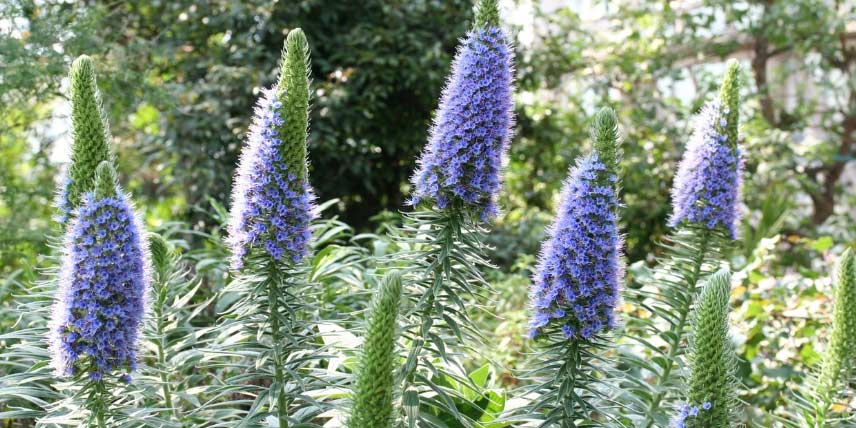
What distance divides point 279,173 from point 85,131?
63cm

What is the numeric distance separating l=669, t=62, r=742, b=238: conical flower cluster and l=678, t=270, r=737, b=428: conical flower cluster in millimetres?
1084

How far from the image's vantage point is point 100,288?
250cm

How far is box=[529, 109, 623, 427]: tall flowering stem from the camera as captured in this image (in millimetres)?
2775

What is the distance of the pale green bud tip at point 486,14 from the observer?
9.91 ft

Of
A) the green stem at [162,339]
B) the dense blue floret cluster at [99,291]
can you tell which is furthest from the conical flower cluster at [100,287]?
the green stem at [162,339]

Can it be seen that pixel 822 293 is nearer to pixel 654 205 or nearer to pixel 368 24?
pixel 654 205

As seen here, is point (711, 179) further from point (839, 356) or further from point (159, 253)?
point (159, 253)

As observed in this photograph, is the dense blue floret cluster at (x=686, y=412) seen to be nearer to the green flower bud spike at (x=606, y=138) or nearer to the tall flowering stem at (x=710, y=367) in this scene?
the tall flowering stem at (x=710, y=367)

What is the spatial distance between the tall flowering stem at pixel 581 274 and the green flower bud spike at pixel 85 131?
148 cm

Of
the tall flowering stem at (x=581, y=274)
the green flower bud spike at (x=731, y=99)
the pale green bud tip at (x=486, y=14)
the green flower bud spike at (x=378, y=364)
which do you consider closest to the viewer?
the green flower bud spike at (x=378, y=364)

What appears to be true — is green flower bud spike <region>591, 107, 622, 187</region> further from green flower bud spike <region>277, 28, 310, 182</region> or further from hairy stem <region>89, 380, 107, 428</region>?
hairy stem <region>89, 380, 107, 428</region>

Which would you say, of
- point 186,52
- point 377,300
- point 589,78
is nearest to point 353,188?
point 186,52

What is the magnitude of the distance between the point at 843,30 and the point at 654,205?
8.44 feet

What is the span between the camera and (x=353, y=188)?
7.91 meters
